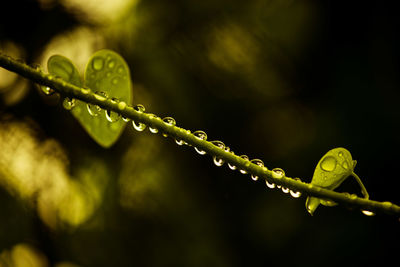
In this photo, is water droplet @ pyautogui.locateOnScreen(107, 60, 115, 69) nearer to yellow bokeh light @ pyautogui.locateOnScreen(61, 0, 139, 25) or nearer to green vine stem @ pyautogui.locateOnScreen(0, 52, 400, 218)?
green vine stem @ pyautogui.locateOnScreen(0, 52, 400, 218)

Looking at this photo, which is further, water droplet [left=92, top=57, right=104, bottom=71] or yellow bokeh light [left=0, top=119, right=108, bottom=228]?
yellow bokeh light [left=0, top=119, right=108, bottom=228]

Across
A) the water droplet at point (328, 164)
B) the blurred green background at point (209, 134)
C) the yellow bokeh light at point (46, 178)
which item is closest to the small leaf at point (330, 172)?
the water droplet at point (328, 164)

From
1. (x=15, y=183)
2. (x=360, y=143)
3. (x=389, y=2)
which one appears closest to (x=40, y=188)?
(x=15, y=183)

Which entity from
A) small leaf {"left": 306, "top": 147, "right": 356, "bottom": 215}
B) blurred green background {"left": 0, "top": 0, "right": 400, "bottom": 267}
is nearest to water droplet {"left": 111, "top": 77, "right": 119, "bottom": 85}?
small leaf {"left": 306, "top": 147, "right": 356, "bottom": 215}

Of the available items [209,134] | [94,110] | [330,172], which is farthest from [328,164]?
[209,134]

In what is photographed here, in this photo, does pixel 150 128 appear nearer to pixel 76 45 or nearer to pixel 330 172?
pixel 330 172

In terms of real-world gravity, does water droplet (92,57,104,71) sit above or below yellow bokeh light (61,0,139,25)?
below
